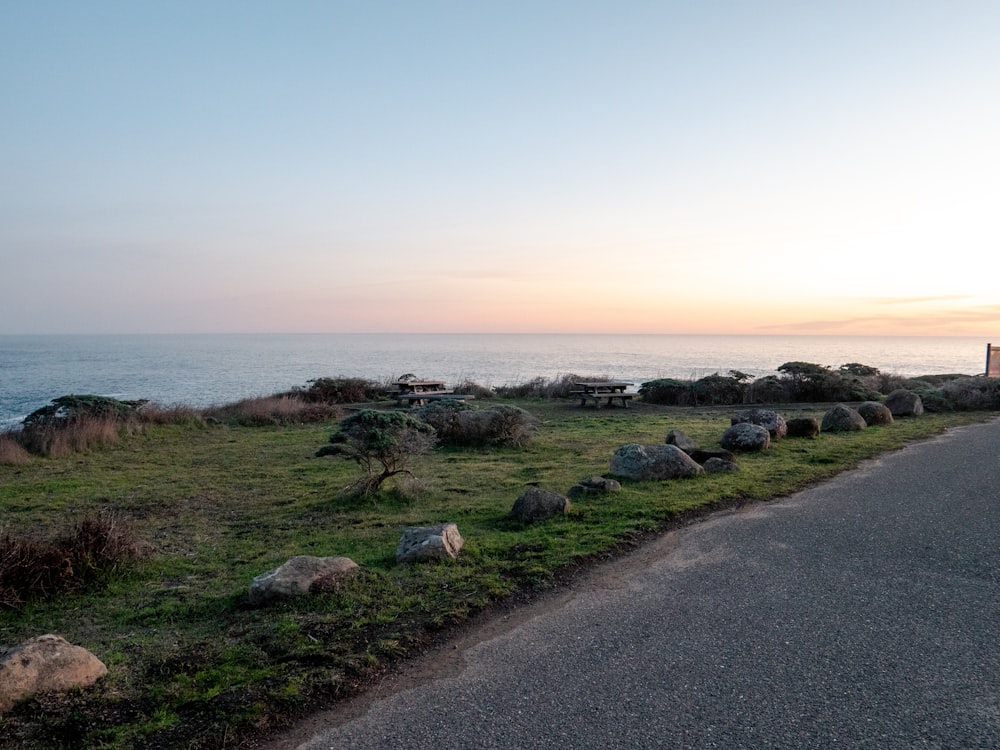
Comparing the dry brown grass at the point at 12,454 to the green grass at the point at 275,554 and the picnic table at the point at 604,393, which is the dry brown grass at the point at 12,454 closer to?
the green grass at the point at 275,554

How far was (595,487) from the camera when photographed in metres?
9.43

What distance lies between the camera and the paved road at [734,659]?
12.1 ft

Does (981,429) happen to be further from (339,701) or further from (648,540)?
(339,701)

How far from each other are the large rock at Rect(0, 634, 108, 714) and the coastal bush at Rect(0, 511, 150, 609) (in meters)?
1.75

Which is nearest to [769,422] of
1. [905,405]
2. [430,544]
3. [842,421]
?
[842,421]

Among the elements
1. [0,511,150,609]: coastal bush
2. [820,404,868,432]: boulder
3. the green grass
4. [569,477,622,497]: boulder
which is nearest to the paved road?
the green grass

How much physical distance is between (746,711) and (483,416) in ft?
36.6

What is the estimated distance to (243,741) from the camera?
3.68 meters

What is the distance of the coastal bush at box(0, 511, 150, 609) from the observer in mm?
5805

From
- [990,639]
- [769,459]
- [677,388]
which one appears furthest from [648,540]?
[677,388]

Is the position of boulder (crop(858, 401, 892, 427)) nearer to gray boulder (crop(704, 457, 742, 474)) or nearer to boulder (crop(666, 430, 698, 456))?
boulder (crop(666, 430, 698, 456))

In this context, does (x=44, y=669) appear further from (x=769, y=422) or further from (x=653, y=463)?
(x=769, y=422)

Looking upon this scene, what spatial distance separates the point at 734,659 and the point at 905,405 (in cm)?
1718

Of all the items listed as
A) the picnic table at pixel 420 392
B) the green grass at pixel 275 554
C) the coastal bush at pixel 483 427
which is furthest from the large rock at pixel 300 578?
the picnic table at pixel 420 392
